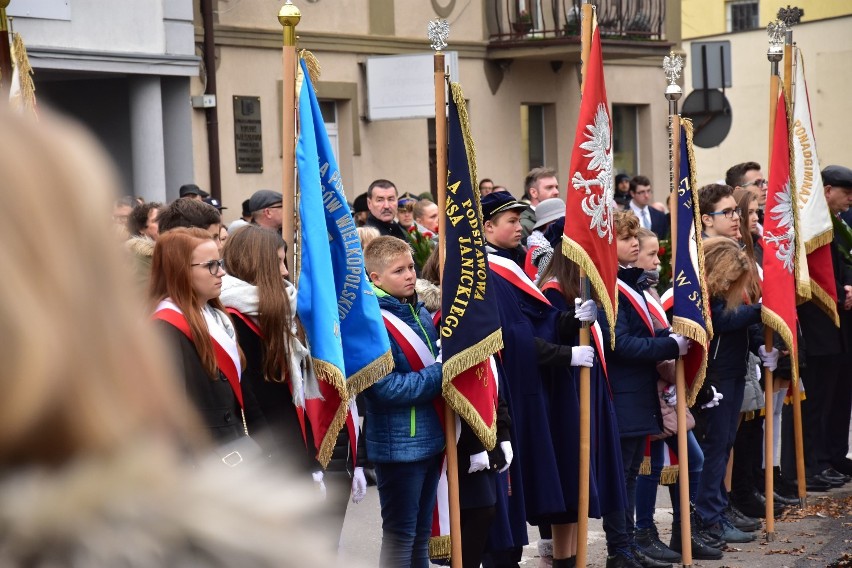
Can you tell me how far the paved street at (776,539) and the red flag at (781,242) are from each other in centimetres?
94

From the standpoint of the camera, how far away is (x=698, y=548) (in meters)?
7.56

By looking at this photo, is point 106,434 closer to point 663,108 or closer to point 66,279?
point 66,279

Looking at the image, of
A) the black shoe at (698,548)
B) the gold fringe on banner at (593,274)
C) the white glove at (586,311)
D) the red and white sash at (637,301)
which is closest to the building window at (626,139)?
the black shoe at (698,548)

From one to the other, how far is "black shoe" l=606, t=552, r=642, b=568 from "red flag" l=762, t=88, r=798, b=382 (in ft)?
6.22

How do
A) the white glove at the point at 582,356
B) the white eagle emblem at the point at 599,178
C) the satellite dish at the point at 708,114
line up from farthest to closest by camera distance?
the satellite dish at the point at 708,114
the white eagle emblem at the point at 599,178
the white glove at the point at 582,356

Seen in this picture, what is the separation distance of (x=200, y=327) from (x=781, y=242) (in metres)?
4.76

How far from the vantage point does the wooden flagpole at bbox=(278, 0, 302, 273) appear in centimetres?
591

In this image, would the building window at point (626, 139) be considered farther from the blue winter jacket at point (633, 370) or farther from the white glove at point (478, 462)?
the white glove at point (478, 462)

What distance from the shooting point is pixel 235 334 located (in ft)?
17.1

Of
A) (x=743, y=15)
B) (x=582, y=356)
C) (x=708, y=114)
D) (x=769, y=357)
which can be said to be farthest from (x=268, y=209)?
(x=743, y=15)

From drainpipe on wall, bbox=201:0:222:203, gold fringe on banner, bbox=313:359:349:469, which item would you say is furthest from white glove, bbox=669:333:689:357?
drainpipe on wall, bbox=201:0:222:203

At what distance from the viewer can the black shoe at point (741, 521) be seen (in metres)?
8.32

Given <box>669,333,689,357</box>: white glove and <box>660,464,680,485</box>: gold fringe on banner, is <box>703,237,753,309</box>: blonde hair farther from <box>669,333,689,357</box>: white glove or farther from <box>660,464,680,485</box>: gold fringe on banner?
<box>660,464,680,485</box>: gold fringe on banner

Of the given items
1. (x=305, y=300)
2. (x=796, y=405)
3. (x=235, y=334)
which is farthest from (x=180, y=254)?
(x=796, y=405)
